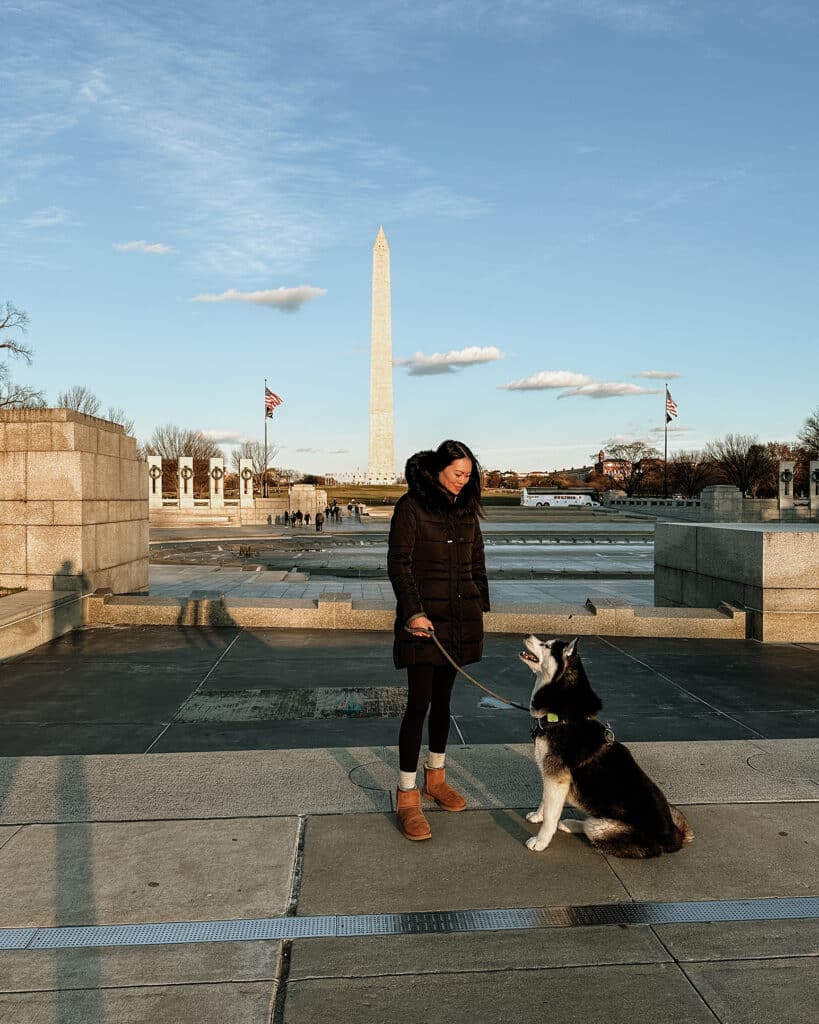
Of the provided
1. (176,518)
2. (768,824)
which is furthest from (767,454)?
(768,824)

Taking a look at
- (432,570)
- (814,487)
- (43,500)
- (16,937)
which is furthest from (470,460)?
(814,487)

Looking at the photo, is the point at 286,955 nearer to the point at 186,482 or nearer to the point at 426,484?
the point at 426,484

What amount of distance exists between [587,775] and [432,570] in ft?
4.32

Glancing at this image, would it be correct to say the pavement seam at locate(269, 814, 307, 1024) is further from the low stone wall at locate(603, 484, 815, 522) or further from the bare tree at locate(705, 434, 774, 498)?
the bare tree at locate(705, 434, 774, 498)

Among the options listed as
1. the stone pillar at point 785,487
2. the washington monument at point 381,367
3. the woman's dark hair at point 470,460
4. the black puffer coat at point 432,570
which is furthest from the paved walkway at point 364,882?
the washington monument at point 381,367

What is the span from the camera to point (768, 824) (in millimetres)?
4387

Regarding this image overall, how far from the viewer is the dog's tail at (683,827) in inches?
161

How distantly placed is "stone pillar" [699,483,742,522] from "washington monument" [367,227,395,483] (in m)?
36.1

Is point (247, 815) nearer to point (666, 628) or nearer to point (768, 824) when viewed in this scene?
point (768, 824)

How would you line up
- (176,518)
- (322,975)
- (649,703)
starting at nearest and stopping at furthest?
(322,975), (649,703), (176,518)

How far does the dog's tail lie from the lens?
13.4 feet

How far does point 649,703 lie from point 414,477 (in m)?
4.09

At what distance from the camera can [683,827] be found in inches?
162

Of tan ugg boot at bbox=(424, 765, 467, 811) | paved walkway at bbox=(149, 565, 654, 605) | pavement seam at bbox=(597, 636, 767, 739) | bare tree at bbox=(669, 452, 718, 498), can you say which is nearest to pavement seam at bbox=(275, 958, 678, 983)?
tan ugg boot at bbox=(424, 765, 467, 811)
